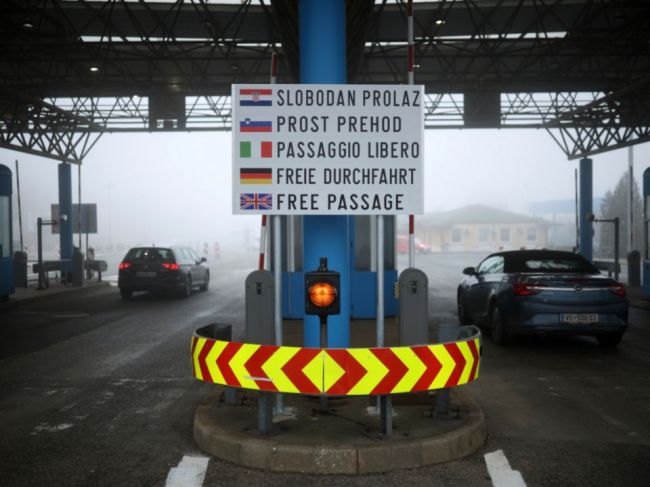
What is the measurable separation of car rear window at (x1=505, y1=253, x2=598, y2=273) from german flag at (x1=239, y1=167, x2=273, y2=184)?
582 cm

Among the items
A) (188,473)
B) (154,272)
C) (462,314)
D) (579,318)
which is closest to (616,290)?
(579,318)

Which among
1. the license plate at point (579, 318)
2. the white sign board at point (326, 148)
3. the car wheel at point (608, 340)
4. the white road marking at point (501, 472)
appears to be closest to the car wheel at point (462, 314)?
the car wheel at point (608, 340)

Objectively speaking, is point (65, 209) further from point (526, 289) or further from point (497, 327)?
point (526, 289)

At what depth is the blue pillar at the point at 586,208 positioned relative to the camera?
81.1 feet

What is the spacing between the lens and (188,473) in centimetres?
420

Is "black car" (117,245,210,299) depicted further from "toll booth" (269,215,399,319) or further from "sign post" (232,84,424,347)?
"sign post" (232,84,424,347)

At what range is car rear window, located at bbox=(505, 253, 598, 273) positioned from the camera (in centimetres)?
925

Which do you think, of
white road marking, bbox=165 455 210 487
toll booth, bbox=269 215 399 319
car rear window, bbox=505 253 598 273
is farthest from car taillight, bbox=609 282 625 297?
white road marking, bbox=165 455 210 487

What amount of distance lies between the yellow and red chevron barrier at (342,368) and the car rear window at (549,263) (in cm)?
520

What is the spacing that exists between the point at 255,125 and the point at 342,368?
79.9 inches

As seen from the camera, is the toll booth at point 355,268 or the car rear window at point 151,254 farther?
the car rear window at point 151,254

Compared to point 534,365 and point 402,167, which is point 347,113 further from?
point 534,365

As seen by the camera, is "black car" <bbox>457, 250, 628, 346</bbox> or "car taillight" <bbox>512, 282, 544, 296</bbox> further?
"car taillight" <bbox>512, 282, 544, 296</bbox>

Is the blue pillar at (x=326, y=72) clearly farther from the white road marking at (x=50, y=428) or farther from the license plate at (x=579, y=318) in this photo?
the license plate at (x=579, y=318)
